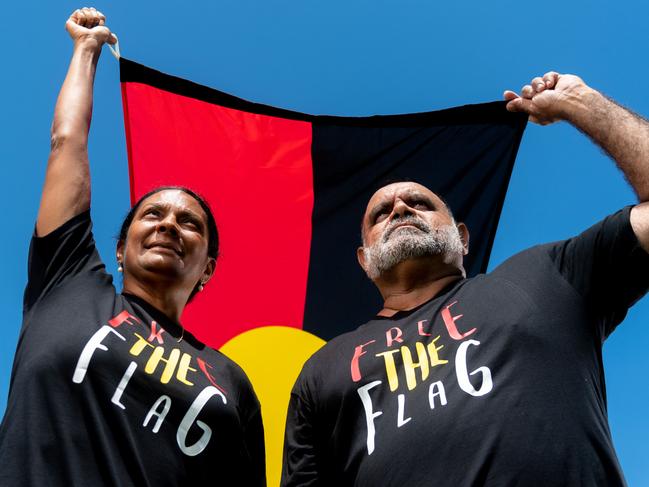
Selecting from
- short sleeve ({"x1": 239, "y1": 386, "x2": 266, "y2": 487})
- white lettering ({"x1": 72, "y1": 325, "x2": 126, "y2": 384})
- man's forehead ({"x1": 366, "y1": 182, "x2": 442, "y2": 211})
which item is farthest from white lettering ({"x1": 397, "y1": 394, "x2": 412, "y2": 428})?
man's forehead ({"x1": 366, "y1": 182, "x2": 442, "y2": 211})

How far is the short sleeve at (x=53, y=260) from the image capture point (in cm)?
315

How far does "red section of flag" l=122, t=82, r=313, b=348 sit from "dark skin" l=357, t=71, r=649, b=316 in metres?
0.97

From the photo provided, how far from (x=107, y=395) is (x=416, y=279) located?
5.73 feet

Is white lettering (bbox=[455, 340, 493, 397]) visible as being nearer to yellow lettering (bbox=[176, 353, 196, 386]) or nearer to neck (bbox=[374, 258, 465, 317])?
neck (bbox=[374, 258, 465, 317])

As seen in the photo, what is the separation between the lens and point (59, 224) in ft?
10.4

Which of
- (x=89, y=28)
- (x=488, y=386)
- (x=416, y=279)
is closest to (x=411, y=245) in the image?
(x=416, y=279)

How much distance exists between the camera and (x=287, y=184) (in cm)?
541

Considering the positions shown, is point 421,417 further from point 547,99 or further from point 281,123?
point 281,123

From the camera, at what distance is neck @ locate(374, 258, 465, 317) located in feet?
12.1

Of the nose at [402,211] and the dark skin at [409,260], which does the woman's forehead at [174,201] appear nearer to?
the dark skin at [409,260]

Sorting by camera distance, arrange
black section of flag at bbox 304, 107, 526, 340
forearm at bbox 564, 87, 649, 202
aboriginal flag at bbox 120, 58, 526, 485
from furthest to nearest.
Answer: black section of flag at bbox 304, 107, 526, 340
aboriginal flag at bbox 120, 58, 526, 485
forearm at bbox 564, 87, 649, 202

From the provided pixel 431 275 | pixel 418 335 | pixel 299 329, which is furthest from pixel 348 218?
pixel 418 335

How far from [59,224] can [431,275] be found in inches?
Result: 76.0

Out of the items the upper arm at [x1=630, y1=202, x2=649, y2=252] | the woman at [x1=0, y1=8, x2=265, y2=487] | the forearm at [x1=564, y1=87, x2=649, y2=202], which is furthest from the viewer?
the forearm at [x1=564, y1=87, x2=649, y2=202]
